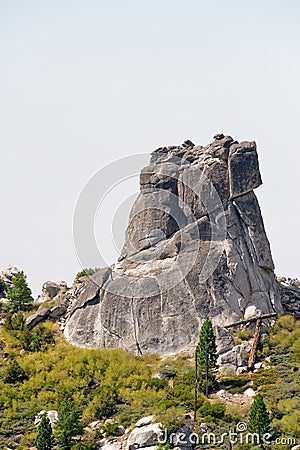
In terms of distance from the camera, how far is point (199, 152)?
8025cm

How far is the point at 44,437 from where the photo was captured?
190ft

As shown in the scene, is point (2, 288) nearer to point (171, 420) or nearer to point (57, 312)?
point (57, 312)

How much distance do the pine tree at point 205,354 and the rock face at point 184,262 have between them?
3281mm

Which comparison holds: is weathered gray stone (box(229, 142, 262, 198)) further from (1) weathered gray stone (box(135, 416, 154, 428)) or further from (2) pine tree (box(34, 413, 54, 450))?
(2) pine tree (box(34, 413, 54, 450))

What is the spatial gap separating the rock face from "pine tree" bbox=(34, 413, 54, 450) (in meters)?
14.8

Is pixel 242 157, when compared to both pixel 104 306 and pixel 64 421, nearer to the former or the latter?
pixel 104 306

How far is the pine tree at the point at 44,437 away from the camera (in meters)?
57.8

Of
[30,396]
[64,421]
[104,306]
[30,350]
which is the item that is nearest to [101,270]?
[104,306]

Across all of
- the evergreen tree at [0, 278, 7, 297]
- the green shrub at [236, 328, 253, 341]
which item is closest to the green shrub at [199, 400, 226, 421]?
the green shrub at [236, 328, 253, 341]

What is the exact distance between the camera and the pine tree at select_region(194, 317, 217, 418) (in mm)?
65750

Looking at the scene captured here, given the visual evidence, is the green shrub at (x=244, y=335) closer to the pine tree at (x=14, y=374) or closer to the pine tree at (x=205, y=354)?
the pine tree at (x=205, y=354)

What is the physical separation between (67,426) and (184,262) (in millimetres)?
20989

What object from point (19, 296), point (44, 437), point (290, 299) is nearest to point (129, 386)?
point (44, 437)

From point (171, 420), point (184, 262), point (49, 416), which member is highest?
point (184, 262)
